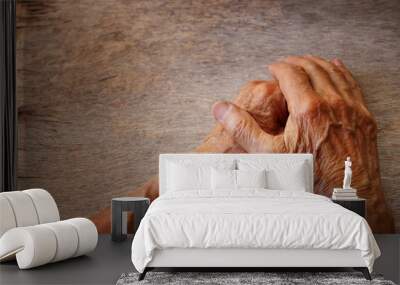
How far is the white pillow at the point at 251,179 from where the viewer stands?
20.8 ft

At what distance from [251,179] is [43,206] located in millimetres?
2120

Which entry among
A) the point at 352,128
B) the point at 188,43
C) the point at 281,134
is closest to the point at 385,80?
the point at 352,128

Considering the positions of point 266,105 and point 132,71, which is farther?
point 132,71

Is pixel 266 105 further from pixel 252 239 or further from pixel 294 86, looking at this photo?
pixel 252 239

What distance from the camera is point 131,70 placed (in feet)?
23.6

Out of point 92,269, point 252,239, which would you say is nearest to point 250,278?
point 252,239

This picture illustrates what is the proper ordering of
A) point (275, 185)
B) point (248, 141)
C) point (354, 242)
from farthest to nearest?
1. point (248, 141)
2. point (275, 185)
3. point (354, 242)

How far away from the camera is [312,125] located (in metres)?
6.85

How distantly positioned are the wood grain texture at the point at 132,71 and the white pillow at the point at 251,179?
3.18 feet

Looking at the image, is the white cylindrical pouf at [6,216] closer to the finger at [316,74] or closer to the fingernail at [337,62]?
the finger at [316,74]

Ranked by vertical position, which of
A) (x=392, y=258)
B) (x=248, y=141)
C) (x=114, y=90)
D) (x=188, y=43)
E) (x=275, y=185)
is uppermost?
(x=188, y=43)

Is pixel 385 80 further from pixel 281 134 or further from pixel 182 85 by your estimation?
pixel 182 85

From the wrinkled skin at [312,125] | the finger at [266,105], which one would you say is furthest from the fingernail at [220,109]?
the finger at [266,105]

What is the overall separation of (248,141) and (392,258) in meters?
2.16
